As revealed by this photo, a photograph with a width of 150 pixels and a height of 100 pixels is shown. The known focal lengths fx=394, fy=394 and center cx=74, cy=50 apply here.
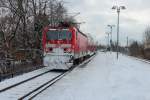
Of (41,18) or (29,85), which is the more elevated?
(41,18)

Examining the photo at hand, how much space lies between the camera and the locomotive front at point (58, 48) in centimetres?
2808

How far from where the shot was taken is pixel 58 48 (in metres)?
28.7

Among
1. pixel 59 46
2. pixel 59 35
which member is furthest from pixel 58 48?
pixel 59 35

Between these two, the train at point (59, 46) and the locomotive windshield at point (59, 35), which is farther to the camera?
the locomotive windshield at point (59, 35)

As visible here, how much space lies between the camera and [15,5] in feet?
119

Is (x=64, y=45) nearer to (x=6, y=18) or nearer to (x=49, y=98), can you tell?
(x=6, y=18)

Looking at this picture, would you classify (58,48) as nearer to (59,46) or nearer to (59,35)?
(59,46)

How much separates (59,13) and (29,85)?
26258 mm

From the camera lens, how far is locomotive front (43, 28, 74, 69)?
28.1 m

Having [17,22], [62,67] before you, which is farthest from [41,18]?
[62,67]

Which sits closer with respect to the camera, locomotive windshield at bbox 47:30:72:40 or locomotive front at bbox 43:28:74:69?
locomotive front at bbox 43:28:74:69

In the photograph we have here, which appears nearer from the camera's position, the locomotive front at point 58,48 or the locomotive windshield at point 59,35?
the locomotive front at point 58,48

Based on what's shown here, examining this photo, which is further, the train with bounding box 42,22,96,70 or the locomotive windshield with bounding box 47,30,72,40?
the locomotive windshield with bounding box 47,30,72,40

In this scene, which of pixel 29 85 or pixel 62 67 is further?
pixel 62 67
